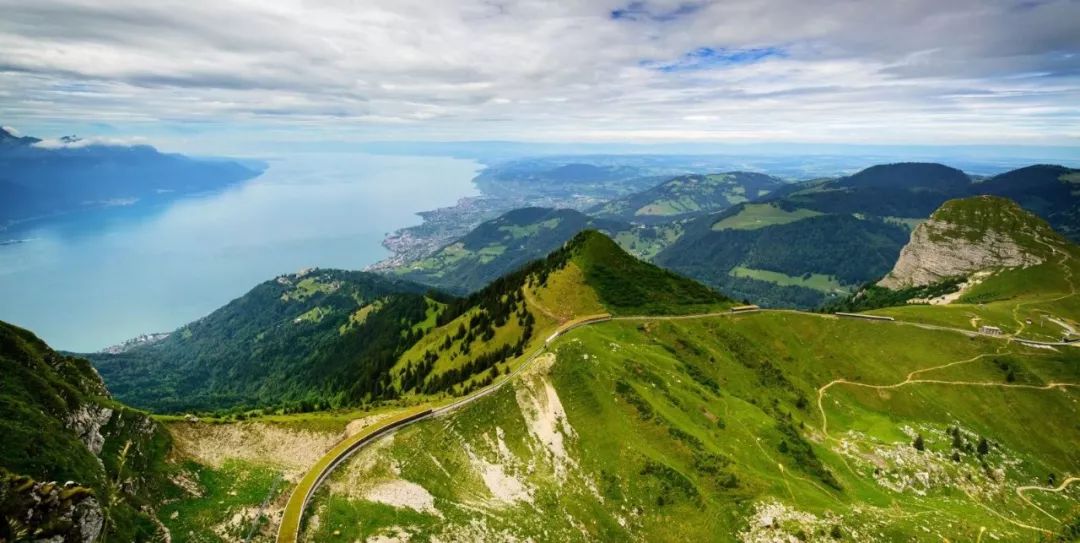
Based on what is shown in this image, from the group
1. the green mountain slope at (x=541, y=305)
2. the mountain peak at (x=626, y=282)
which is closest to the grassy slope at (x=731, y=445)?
the mountain peak at (x=626, y=282)

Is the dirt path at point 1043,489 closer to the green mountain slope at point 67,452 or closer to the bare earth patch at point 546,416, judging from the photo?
the bare earth patch at point 546,416

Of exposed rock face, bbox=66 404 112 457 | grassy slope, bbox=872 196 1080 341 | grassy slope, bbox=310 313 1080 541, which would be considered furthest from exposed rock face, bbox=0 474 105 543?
grassy slope, bbox=872 196 1080 341

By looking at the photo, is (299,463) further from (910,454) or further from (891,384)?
(891,384)

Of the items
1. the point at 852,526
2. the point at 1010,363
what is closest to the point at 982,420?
the point at 1010,363

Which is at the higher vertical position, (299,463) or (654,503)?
(299,463)

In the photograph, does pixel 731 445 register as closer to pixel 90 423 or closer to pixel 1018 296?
pixel 90 423

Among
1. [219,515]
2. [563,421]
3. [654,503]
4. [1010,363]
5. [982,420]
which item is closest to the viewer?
[219,515]
